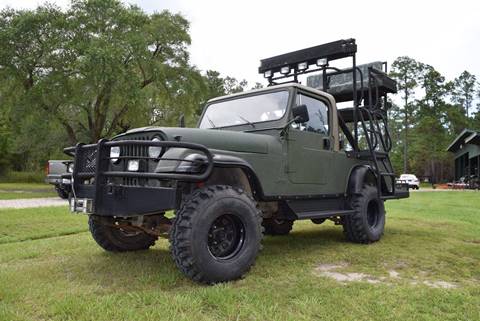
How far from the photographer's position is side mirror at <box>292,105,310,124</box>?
4965 mm

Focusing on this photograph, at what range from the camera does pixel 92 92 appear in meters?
21.2

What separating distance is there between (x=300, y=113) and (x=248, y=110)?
0.77m

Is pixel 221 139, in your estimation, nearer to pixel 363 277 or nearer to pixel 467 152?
pixel 363 277

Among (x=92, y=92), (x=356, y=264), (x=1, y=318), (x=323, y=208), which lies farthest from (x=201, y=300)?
(x=92, y=92)

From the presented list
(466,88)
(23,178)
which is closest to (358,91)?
(23,178)

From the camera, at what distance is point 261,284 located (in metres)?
3.91

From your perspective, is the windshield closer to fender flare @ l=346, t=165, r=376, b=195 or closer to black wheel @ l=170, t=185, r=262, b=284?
black wheel @ l=170, t=185, r=262, b=284

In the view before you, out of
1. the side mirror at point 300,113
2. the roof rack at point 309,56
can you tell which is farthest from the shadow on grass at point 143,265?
the roof rack at point 309,56

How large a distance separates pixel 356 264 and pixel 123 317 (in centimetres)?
276

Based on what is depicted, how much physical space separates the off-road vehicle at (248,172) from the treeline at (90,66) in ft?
47.8

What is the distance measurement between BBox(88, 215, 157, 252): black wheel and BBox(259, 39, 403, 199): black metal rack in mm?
3148

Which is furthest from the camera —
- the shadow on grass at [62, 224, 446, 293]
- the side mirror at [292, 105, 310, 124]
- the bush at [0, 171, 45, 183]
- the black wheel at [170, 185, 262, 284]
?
the bush at [0, 171, 45, 183]

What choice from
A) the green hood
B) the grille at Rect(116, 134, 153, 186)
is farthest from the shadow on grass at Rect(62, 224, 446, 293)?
the green hood

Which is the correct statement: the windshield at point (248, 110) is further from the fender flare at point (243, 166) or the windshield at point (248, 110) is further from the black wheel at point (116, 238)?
the black wheel at point (116, 238)
